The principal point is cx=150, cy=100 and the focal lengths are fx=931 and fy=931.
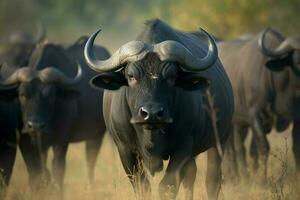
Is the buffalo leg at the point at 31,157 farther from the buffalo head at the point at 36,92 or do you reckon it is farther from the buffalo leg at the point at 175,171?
the buffalo leg at the point at 175,171

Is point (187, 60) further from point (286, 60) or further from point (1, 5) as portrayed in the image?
point (1, 5)

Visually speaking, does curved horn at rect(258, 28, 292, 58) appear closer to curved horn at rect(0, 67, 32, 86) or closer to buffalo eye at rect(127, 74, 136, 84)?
curved horn at rect(0, 67, 32, 86)

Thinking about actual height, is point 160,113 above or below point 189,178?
above

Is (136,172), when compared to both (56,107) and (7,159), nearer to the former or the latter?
(7,159)

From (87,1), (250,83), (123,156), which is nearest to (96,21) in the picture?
(87,1)

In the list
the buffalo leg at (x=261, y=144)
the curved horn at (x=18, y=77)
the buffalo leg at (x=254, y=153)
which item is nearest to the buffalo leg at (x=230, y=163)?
the buffalo leg at (x=254, y=153)

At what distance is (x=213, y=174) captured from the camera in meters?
10.5

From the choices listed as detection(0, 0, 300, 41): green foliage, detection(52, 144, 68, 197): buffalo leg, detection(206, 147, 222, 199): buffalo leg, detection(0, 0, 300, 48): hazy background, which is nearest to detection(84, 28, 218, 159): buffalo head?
detection(206, 147, 222, 199): buffalo leg

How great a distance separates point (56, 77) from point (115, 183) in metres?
3.26

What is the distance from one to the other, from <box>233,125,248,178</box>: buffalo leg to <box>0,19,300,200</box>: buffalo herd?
22 mm

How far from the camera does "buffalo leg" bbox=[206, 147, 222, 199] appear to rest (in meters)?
10.4

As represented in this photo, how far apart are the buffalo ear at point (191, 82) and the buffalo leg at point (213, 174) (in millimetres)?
1900

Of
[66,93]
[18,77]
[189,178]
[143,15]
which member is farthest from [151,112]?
[143,15]

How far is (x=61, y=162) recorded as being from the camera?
40.2 feet
